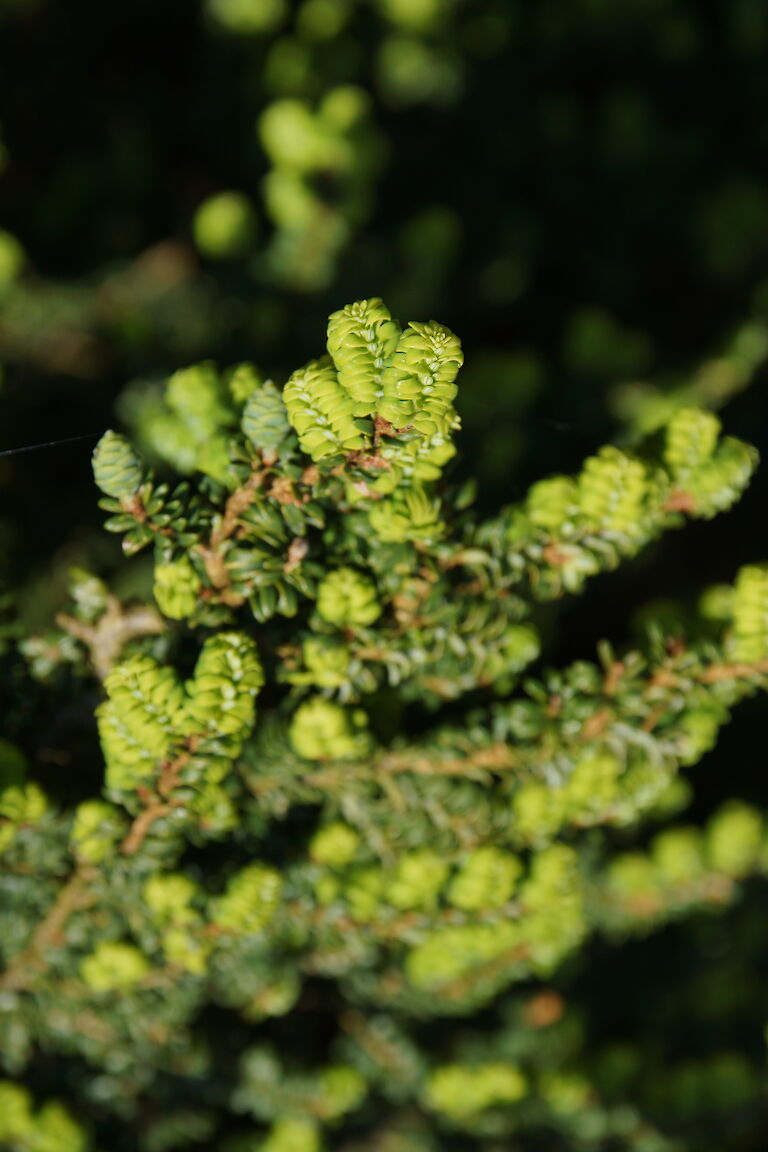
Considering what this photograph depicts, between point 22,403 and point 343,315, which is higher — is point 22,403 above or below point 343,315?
above

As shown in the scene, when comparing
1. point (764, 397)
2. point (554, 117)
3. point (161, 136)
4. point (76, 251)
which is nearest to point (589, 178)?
point (554, 117)

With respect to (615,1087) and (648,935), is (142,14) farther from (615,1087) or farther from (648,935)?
(615,1087)

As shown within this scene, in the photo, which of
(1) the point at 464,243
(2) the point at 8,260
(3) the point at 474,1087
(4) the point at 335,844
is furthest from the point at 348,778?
(1) the point at 464,243

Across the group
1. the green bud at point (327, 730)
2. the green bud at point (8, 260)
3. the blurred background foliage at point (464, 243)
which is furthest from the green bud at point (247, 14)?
the green bud at point (327, 730)

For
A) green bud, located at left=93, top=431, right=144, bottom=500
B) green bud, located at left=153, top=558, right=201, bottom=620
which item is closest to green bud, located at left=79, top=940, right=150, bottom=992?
green bud, located at left=153, top=558, right=201, bottom=620

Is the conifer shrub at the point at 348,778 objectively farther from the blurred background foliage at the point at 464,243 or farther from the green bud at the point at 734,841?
the blurred background foliage at the point at 464,243

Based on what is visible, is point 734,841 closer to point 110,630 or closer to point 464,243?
point 110,630
